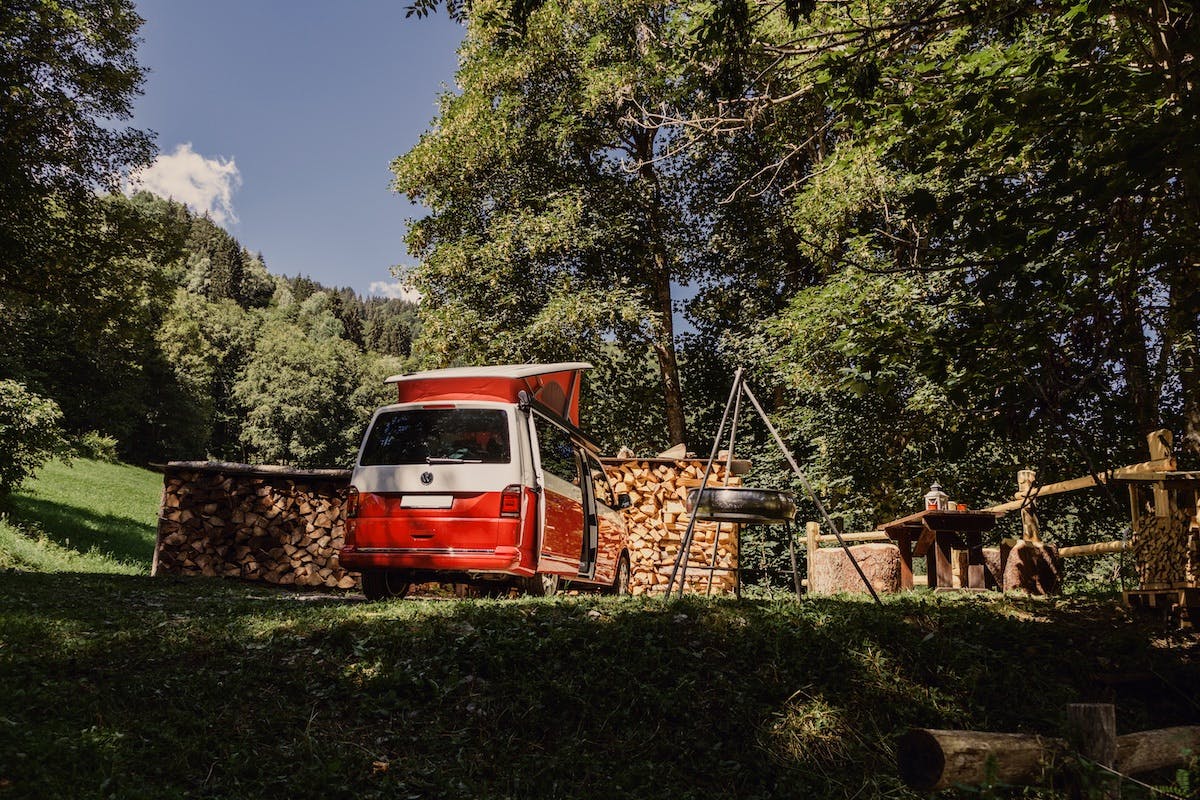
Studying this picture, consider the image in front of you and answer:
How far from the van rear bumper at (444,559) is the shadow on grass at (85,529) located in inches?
484

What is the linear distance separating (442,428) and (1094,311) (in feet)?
19.3

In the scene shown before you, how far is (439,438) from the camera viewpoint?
8.57 metres

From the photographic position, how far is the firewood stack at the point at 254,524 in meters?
12.0

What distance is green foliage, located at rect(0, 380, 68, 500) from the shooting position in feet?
47.1

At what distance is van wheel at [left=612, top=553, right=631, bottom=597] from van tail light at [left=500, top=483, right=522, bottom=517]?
3.68 m

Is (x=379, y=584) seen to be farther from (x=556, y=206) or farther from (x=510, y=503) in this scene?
(x=556, y=206)

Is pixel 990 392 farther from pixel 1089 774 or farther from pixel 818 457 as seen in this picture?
pixel 818 457

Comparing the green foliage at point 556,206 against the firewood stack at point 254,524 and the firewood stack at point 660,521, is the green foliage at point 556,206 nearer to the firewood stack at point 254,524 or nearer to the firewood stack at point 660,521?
the firewood stack at point 660,521

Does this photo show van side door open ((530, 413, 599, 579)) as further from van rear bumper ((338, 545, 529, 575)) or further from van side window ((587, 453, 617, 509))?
van side window ((587, 453, 617, 509))

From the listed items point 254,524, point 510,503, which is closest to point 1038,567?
point 510,503

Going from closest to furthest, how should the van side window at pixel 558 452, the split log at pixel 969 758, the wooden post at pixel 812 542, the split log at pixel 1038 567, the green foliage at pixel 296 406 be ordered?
the split log at pixel 969 758 → the van side window at pixel 558 452 → the split log at pixel 1038 567 → the wooden post at pixel 812 542 → the green foliage at pixel 296 406

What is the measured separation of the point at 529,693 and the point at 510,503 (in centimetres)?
294

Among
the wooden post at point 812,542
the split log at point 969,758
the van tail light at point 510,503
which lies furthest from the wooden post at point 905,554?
the split log at point 969,758

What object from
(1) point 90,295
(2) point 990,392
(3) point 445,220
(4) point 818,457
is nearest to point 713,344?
(4) point 818,457
